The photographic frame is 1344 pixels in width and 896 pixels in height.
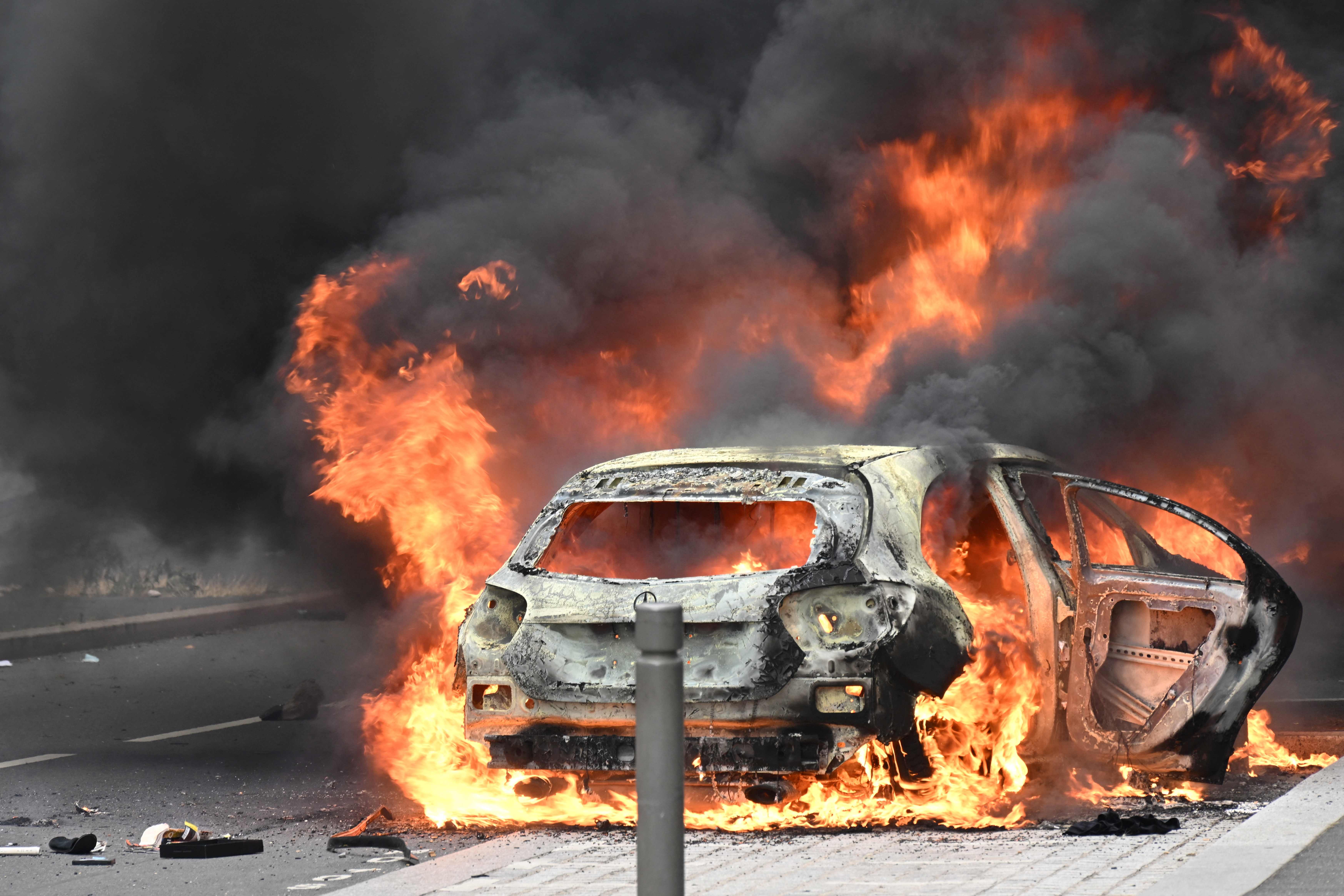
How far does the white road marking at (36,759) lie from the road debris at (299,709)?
1496 mm

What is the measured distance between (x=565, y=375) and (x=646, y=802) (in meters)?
8.91

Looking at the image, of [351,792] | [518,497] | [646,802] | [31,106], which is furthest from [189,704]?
[646,802]

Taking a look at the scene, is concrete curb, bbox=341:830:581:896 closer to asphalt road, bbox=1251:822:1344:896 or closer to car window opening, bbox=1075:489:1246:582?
asphalt road, bbox=1251:822:1344:896

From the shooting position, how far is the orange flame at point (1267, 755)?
7375 millimetres

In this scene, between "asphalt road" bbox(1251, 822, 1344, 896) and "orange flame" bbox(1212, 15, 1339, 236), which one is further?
"orange flame" bbox(1212, 15, 1339, 236)

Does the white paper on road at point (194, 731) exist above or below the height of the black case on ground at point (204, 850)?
above

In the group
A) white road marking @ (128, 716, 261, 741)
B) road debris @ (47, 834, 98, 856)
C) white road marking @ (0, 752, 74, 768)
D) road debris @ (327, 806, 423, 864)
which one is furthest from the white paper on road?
road debris @ (327, 806, 423, 864)

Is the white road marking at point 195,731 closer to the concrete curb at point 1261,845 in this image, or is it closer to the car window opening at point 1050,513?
the car window opening at point 1050,513

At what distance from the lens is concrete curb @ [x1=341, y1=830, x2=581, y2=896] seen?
4828 millimetres

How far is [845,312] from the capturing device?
1291 cm

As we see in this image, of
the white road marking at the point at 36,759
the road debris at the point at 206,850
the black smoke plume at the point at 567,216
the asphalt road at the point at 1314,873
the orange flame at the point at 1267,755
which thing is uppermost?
the black smoke plume at the point at 567,216

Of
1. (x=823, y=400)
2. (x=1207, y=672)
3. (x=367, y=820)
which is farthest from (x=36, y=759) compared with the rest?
(x=1207, y=672)

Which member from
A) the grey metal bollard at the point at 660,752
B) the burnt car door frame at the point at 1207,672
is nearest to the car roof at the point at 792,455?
the burnt car door frame at the point at 1207,672

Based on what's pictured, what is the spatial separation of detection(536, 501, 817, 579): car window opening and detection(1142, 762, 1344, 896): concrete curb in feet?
6.58
